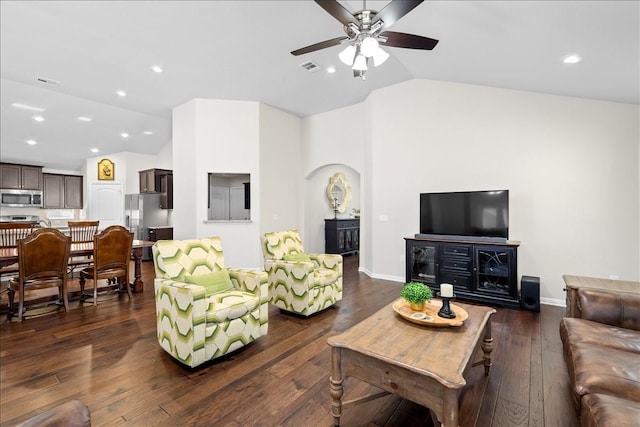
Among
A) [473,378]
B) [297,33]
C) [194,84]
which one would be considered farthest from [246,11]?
[473,378]

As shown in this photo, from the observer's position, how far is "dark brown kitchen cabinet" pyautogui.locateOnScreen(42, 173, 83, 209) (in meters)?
8.35

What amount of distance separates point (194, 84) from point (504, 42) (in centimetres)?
465

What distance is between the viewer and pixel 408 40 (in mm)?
2492

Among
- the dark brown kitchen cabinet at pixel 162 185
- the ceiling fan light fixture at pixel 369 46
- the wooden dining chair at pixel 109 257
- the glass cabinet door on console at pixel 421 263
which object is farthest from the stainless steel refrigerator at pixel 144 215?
the ceiling fan light fixture at pixel 369 46

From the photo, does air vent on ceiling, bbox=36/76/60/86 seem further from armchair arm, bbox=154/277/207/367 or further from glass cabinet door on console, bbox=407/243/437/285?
glass cabinet door on console, bbox=407/243/437/285

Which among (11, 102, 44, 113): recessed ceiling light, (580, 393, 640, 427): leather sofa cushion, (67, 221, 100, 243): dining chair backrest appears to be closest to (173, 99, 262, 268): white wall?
(67, 221, 100, 243): dining chair backrest

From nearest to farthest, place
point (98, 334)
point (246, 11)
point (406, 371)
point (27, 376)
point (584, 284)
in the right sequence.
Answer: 1. point (406, 371)
2. point (27, 376)
3. point (584, 284)
4. point (98, 334)
5. point (246, 11)

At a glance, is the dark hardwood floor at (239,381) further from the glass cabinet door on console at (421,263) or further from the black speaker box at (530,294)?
the glass cabinet door on console at (421,263)

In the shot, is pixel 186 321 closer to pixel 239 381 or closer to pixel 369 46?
pixel 239 381

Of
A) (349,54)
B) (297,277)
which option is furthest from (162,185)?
(349,54)

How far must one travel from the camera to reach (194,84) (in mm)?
5145

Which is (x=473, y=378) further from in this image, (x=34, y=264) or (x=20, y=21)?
(x=20, y=21)

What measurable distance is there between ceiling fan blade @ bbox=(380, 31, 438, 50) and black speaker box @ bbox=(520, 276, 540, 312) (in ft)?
10.3

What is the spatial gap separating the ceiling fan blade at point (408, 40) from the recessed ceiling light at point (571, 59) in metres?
1.54
